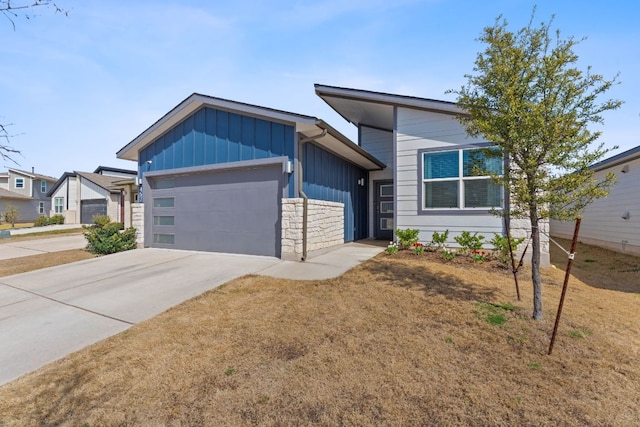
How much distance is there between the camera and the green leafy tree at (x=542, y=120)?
3418mm

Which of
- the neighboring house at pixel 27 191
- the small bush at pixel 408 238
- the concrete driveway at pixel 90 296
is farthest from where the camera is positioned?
the neighboring house at pixel 27 191

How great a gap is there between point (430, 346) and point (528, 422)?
1050 millimetres

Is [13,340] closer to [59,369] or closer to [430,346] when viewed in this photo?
[59,369]

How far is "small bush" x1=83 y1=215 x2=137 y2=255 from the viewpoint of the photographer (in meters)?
8.84

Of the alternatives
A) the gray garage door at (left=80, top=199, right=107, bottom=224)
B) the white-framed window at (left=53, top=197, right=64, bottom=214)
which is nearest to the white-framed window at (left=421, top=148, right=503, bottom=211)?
the gray garage door at (left=80, top=199, right=107, bottom=224)

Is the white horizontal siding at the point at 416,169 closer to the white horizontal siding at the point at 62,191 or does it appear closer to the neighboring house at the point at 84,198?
the neighboring house at the point at 84,198

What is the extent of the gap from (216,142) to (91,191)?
2203cm

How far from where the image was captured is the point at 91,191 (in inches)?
931

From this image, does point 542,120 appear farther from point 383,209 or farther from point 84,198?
point 84,198

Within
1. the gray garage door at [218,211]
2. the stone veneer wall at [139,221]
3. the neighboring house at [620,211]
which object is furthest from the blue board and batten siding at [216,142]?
the neighboring house at [620,211]

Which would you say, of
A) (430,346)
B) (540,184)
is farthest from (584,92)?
(430,346)

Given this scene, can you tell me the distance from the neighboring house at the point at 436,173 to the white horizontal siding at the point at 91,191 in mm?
22109

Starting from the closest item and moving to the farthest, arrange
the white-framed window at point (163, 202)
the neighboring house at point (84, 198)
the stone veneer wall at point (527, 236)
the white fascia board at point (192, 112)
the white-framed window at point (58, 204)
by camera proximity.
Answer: the stone veneer wall at point (527, 236)
the white fascia board at point (192, 112)
the white-framed window at point (163, 202)
the neighboring house at point (84, 198)
the white-framed window at point (58, 204)

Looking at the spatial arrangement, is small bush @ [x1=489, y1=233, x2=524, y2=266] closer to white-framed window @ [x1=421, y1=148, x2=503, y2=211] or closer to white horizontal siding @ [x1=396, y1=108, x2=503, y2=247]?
white horizontal siding @ [x1=396, y1=108, x2=503, y2=247]
